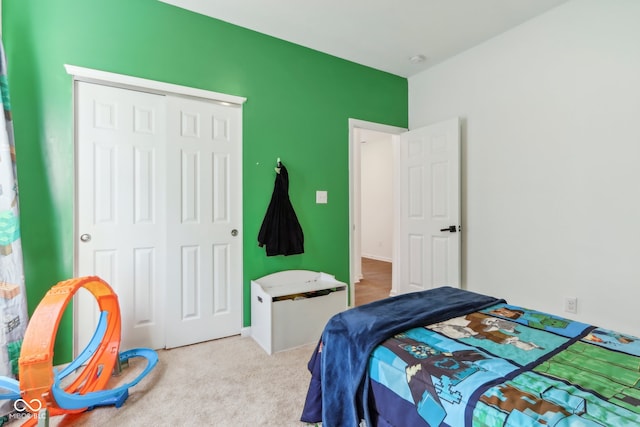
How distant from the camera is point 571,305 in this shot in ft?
7.82

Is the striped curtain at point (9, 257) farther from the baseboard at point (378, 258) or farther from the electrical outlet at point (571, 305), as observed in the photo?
the baseboard at point (378, 258)

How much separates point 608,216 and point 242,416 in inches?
107

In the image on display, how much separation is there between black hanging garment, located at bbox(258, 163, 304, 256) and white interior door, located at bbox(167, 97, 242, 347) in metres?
0.25

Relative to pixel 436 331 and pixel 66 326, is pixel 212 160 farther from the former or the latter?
pixel 436 331

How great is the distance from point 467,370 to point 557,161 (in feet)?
7.22

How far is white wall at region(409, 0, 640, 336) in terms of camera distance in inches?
83.8

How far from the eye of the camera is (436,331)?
136cm

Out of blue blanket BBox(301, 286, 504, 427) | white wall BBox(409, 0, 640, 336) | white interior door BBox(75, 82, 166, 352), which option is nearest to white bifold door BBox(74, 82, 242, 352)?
white interior door BBox(75, 82, 166, 352)

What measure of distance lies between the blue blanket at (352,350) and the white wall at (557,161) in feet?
4.43

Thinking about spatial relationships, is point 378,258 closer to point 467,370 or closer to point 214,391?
point 214,391

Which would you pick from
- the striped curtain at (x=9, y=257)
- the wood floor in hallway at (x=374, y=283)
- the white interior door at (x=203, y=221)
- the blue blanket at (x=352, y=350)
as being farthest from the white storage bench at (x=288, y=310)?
the striped curtain at (x=9, y=257)

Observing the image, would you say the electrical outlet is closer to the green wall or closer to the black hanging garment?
the green wall

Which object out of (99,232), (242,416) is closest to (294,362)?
(242,416)

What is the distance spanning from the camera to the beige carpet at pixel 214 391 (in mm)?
1605
